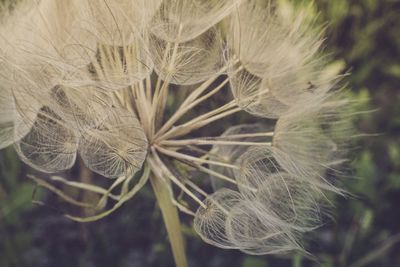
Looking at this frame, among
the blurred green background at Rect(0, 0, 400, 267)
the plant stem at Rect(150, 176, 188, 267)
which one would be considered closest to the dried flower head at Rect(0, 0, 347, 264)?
the plant stem at Rect(150, 176, 188, 267)

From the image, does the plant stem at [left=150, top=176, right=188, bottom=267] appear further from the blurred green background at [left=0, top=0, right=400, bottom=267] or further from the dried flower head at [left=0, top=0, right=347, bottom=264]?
the blurred green background at [left=0, top=0, right=400, bottom=267]

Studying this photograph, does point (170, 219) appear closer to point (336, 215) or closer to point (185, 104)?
point (185, 104)

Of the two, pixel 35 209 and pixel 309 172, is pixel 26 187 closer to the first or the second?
pixel 35 209

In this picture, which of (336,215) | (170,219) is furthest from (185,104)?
(336,215)

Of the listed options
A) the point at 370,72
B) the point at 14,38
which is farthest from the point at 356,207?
the point at 14,38

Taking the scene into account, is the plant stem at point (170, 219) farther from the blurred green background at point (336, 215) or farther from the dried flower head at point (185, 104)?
the blurred green background at point (336, 215)
